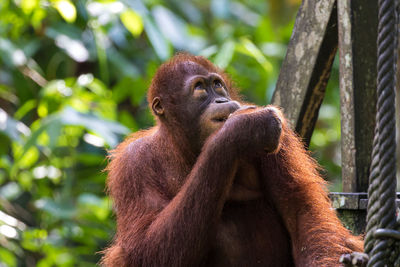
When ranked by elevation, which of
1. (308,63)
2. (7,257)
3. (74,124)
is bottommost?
(7,257)

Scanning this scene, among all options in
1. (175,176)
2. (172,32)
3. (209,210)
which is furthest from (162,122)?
(172,32)

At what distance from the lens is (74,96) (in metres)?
5.68

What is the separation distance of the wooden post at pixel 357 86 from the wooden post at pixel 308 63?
0.19 metres

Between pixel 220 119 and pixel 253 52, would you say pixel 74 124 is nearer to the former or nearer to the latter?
pixel 253 52

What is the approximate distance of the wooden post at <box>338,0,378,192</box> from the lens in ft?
9.50

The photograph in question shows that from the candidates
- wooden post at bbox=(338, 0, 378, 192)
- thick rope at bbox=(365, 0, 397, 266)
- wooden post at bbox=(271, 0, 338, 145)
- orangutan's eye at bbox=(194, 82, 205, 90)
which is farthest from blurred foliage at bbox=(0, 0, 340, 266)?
thick rope at bbox=(365, 0, 397, 266)

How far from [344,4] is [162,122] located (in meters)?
1.12

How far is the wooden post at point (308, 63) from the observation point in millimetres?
3145

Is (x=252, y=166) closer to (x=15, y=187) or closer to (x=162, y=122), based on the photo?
(x=162, y=122)

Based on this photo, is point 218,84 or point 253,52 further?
point 253,52

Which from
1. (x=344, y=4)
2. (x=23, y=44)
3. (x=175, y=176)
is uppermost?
(x=23, y=44)

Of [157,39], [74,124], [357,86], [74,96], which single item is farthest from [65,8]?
[357,86]

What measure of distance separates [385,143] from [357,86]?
1.19 meters

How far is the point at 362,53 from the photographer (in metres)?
2.92
